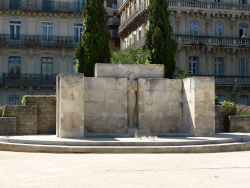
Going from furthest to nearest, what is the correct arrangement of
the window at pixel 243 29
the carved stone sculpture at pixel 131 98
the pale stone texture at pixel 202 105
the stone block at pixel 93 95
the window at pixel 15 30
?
the window at pixel 243 29 → the window at pixel 15 30 → the carved stone sculpture at pixel 131 98 → the stone block at pixel 93 95 → the pale stone texture at pixel 202 105

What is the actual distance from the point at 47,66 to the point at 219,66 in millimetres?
18698

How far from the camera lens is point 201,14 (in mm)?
41781

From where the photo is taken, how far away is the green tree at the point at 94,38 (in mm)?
27672

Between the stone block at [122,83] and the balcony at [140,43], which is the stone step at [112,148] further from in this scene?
the balcony at [140,43]

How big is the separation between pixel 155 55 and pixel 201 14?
15820 mm

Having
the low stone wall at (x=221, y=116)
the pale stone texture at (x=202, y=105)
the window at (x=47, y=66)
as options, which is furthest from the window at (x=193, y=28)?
the pale stone texture at (x=202, y=105)

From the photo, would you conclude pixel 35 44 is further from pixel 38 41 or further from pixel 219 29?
pixel 219 29

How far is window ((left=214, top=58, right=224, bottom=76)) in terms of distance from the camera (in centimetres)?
4256

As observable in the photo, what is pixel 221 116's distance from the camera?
65.7 feet

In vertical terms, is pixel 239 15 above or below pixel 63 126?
above
